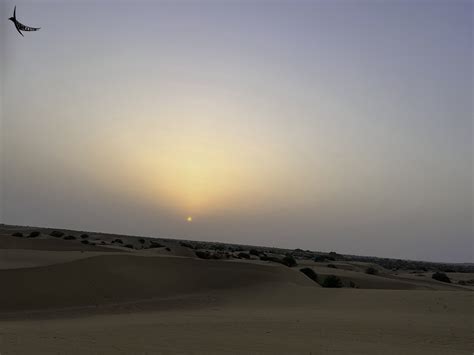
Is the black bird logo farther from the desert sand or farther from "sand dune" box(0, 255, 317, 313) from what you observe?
"sand dune" box(0, 255, 317, 313)

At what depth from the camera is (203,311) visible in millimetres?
15828

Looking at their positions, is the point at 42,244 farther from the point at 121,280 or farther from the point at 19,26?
the point at 19,26

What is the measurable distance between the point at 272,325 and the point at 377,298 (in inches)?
286

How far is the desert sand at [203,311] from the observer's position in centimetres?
967

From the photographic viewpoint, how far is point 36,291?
740 inches

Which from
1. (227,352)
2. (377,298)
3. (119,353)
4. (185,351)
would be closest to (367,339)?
(227,352)

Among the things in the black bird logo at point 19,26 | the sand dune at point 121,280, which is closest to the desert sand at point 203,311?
the sand dune at point 121,280

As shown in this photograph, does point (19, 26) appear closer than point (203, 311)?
Yes

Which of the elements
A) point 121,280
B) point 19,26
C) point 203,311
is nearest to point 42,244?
point 121,280

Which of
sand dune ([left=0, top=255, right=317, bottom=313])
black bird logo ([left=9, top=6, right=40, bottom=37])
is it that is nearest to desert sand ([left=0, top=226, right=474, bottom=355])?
sand dune ([left=0, top=255, right=317, bottom=313])

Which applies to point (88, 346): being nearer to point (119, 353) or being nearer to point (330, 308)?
point (119, 353)

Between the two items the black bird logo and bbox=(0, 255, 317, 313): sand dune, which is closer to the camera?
the black bird logo

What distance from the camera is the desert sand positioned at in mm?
9672

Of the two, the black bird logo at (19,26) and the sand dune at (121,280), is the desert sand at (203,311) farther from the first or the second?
the black bird logo at (19,26)
